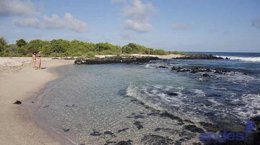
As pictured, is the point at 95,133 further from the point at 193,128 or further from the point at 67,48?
the point at 67,48

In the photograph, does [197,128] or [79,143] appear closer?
[79,143]

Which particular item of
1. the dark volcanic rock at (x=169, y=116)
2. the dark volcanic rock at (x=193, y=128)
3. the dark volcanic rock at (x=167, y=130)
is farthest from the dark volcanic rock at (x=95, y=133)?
the dark volcanic rock at (x=169, y=116)

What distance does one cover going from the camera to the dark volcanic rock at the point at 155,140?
1044 centimetres

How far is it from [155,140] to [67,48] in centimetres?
8328

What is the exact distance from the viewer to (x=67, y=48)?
91125 millimetres

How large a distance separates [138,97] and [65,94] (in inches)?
197

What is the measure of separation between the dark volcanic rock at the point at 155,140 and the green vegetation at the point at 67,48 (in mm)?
71379

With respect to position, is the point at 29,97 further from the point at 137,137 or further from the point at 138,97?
the point at 137,137

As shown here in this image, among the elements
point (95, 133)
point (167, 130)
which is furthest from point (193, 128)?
point (95, 133)

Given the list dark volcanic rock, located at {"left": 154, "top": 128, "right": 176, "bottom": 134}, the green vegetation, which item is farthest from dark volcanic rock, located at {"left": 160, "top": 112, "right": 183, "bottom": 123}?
the green vegetation

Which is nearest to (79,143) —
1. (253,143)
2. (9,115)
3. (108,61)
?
(9,115)

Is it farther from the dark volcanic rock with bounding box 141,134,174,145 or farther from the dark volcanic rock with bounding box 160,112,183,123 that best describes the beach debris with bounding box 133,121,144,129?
the dark volcanic rock with bounding box 160,112,183,123

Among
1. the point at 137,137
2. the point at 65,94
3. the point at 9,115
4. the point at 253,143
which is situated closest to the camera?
the point at 253,143

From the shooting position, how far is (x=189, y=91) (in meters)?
22.5
